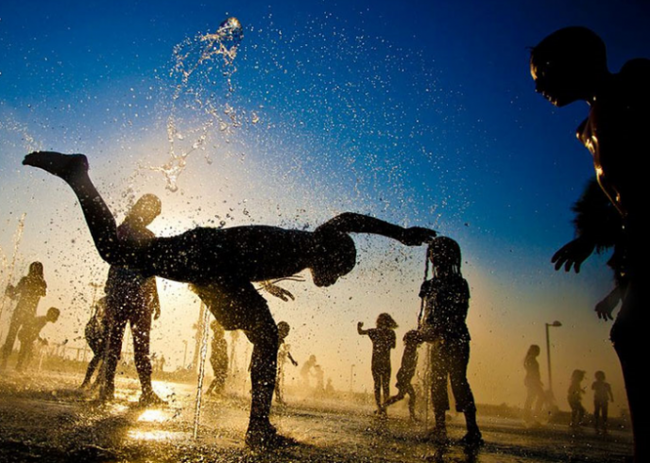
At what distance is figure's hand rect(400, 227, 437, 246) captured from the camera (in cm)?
355

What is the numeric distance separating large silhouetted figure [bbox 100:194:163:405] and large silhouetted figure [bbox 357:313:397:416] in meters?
5.80

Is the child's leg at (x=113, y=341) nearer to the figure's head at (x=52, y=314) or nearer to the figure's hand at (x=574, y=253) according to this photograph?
the figure's hand at (x=574, y=253)

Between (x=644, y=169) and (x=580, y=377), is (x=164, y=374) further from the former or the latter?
(x=644, y=169)

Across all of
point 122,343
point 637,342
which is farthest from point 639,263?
point 122,343

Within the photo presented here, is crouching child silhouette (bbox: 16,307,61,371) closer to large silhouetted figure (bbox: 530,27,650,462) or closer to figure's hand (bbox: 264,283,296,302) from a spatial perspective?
figure's hand (bbox: 264,283,296,302)

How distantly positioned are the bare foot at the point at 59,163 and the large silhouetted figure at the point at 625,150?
3380 mm

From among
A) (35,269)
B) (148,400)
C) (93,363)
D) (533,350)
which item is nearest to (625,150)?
(148,400)

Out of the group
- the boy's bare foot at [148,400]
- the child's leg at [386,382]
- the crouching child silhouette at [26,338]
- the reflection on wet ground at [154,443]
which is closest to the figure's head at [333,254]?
the reflection on wet ground at [154,443]

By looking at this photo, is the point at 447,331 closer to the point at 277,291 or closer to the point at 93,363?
the point at 277,291

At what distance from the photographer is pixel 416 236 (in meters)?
3.56

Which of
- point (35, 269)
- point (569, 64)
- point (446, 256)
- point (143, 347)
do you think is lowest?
point (143, 347)

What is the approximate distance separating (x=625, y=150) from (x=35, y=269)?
41.5ft

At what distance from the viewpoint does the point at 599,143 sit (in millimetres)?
2039

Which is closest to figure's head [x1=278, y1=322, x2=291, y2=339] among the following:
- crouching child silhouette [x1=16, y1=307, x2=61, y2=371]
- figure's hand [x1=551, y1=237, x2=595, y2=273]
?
crouching child silhouette [x1=16, y1=307, x2=61, y2=371]
